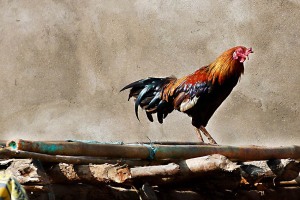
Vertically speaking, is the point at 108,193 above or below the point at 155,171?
below

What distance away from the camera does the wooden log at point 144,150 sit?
9.88 feet

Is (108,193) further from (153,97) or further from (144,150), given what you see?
(153,97)

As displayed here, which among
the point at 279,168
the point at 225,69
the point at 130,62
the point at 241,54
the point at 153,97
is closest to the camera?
the point at 279,168

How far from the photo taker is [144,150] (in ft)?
11.1

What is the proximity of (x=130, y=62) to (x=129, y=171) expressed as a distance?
4.11 m

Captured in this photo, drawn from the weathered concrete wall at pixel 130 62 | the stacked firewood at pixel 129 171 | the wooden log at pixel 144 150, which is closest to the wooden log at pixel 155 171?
the stacked firewood at pixel 129 171

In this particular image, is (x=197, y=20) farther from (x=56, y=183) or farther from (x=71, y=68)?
(x=56, y=183)

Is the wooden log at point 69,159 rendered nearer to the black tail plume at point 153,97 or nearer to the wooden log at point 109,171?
the wooden log at point 109,171

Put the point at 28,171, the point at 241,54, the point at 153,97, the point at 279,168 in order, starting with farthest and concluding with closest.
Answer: the point at 153,97
the point at 241,54
the point at 279,168
the point at 28,171

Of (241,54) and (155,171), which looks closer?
(155,171)

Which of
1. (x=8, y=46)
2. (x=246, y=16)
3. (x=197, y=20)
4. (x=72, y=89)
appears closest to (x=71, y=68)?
(x=72, y=89)

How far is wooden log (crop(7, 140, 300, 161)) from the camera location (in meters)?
3.01

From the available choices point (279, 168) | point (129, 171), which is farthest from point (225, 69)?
point (129, 171)

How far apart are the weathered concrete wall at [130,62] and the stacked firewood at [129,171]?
3.27 metres
